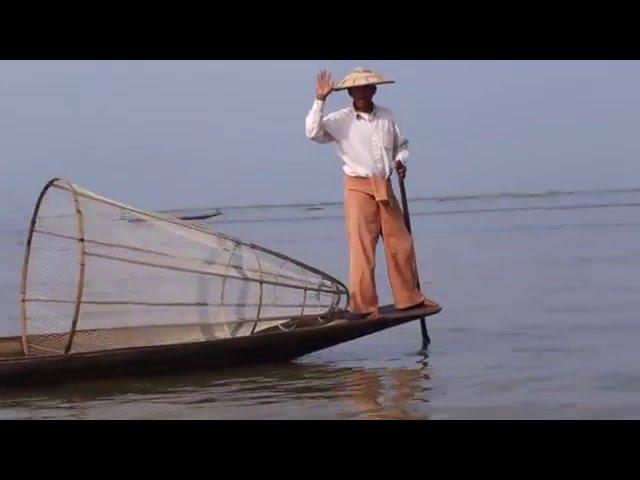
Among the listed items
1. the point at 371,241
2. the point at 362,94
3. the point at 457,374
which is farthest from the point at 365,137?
the point at 457,374

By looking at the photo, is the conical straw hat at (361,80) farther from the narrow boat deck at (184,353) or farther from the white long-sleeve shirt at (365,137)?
the narrow boat deck at (184,353)

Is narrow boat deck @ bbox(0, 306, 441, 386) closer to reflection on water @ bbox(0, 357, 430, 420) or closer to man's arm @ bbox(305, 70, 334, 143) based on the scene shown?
reflection on water @ bbox(0, 357, 430, 420)

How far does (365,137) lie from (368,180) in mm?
333

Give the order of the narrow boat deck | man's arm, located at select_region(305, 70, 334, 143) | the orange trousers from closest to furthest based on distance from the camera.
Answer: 1. the narrow boat deck
2. man's arm, located at select_region(305, 70, 334, 143)
3. the orange trousers

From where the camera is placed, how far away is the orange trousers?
8.60 metres

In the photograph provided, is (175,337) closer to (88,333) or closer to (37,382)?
(88,333)

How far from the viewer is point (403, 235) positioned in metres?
8.72

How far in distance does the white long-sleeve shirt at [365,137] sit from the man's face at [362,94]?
0.07 meters

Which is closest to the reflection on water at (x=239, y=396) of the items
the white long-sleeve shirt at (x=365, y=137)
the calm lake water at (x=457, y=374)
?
the calm lake water at (x=457, y=374)

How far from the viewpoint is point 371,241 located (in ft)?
28.4

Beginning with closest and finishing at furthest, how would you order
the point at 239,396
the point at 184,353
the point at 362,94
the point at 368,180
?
the point at 239,396
the point at 184,353
the point at 362,94
the point at 368,180

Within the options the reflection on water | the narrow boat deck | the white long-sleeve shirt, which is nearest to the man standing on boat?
the white long-sleeve shirt

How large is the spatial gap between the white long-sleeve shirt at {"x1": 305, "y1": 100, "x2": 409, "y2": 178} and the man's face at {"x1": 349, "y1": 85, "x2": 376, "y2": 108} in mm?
71

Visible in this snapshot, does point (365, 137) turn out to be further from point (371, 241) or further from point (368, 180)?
point (371, 241)
